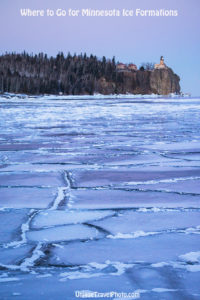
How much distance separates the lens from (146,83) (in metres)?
161

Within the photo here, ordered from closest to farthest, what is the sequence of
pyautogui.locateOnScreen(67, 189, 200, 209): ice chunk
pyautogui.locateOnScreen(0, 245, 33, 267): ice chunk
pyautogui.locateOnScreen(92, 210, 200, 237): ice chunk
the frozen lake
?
1. the frozen lake
2. pyautogui.locateOnScreen(0, 245, 33, 267): ice chunk
3. pyautogui.locateOnScreen(92, 210, 200, 237): ice chunk
4. pyautogui.locateOnScreen(67, 189, 200, 209): ice chunk

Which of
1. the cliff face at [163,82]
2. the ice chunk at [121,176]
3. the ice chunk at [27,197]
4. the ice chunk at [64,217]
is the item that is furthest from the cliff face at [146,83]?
the ice chunk at [64,217]

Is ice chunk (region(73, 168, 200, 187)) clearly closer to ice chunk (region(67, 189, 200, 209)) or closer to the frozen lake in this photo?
the frozen lake

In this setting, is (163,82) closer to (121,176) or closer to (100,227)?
(121,176)

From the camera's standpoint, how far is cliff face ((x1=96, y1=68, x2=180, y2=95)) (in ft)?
495

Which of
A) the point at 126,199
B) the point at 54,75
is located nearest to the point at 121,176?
the point at 126,199

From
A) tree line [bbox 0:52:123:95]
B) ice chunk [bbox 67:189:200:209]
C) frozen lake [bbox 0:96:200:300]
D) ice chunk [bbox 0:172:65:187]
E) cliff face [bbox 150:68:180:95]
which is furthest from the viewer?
cliff face [bbox 150:68:180:95]

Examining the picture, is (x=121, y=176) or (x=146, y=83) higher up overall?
(x=146, y=83)

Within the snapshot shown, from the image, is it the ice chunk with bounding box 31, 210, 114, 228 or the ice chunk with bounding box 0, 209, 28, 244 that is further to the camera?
the ice chunk with bounding box 31, 210, 114, 228

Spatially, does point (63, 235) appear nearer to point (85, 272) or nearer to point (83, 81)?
point (85, 272)

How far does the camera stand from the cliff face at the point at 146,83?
5942 inches

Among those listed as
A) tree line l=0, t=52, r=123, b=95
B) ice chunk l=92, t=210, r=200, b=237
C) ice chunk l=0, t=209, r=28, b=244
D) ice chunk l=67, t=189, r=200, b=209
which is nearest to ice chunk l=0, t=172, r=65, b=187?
ice chunk l=67, t=189, r=200, b=209

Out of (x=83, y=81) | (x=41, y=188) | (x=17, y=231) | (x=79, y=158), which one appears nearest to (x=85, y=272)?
(x=17, y=231)

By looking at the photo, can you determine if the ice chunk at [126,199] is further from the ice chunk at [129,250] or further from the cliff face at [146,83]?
the cliff face at [146,83]
